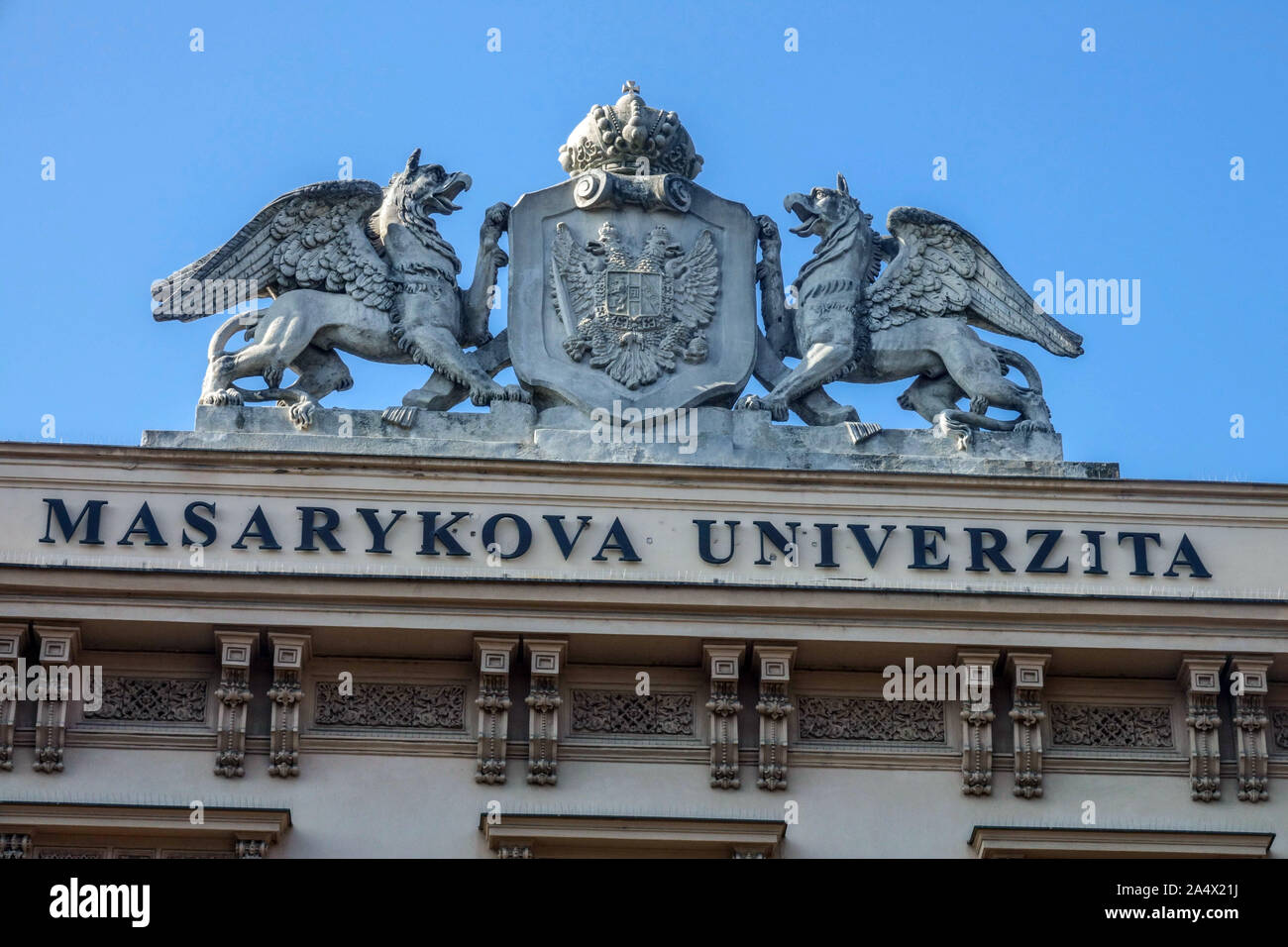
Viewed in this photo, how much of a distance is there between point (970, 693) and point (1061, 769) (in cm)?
86

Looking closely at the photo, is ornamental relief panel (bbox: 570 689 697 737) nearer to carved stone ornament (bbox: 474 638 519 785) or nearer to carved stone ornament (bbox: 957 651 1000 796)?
carved stone ornament (bbox: 474 638 519 785)

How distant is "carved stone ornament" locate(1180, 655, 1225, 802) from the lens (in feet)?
72.3

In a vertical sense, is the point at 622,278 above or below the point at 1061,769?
above

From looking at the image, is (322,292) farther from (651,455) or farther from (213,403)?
(651,455)

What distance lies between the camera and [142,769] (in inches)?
852

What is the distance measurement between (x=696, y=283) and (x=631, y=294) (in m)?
0.54

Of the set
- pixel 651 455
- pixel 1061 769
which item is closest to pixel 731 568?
pixel 651 455

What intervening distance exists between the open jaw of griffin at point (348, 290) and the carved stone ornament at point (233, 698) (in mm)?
2449

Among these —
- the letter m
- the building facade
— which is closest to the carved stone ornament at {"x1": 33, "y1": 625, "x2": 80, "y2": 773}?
the building facade

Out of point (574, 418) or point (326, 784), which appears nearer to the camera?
point (326, 784)

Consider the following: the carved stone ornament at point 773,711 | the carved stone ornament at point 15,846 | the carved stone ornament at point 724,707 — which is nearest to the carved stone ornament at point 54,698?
the carved stone ornament at point 15,846

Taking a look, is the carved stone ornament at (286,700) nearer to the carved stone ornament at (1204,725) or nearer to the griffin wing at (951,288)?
the griffin wing at (951,288)

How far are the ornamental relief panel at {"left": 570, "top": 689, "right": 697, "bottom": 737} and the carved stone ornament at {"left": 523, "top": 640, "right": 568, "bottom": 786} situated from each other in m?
0.24
